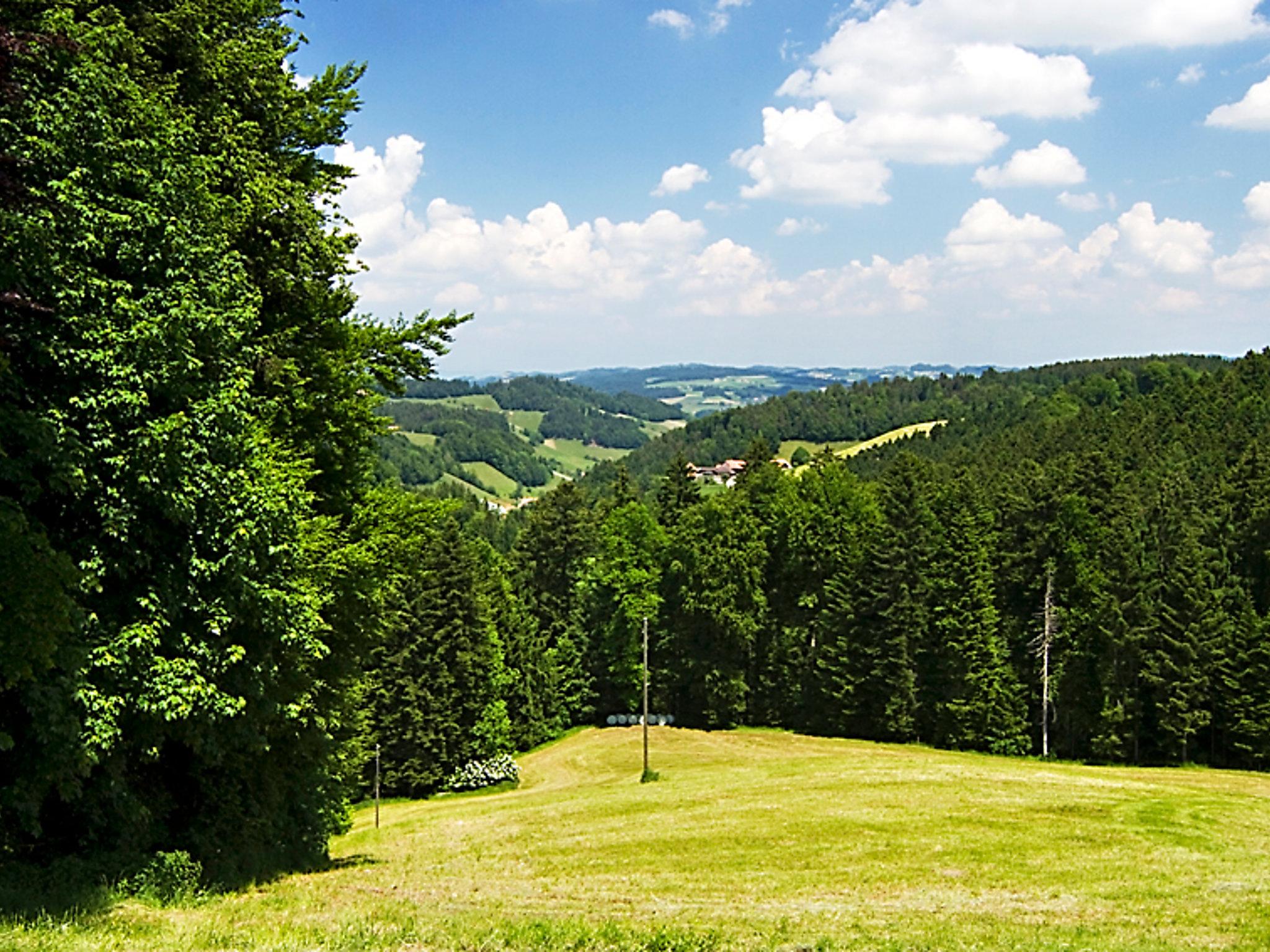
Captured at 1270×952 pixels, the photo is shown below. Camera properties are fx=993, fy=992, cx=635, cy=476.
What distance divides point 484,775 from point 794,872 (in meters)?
36.6

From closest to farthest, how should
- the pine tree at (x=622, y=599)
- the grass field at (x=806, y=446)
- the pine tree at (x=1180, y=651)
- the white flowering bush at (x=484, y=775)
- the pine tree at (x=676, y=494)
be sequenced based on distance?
the pine tree at (x=1180, y=651)
the white flowering bush at (x=484, y=775)
the pine tree at (x=622, y=599)
the pine tree at (x=676, y=494)
the grass field at (x=806, y=446)

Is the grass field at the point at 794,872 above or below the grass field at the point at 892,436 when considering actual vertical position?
below

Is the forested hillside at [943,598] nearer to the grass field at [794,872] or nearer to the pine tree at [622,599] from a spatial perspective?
the pine tree at [622,599]

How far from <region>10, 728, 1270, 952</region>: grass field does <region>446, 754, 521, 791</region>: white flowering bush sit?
27.9ft

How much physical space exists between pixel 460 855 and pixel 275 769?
844 centimetres

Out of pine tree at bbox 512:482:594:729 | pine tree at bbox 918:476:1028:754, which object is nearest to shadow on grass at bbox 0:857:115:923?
pine tree at bbox 918:476:1028:754

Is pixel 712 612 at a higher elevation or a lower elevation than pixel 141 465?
lower

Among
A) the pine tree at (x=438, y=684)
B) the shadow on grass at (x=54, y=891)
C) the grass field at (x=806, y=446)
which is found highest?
the grass field at (x=806, y=446)

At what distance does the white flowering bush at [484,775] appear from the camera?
185 feet

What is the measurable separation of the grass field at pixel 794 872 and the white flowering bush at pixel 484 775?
27.9 feet

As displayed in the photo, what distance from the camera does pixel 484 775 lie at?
56500 mm

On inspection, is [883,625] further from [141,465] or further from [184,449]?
[141,465]

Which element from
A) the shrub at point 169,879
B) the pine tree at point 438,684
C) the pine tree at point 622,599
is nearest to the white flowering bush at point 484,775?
the pine tree at point 438,684

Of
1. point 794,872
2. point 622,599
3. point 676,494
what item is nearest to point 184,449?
point 794,872
